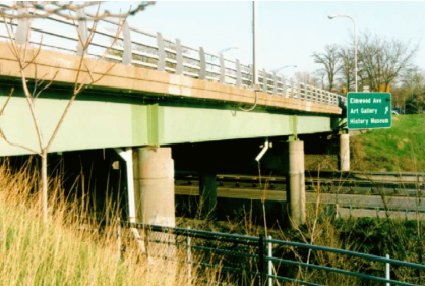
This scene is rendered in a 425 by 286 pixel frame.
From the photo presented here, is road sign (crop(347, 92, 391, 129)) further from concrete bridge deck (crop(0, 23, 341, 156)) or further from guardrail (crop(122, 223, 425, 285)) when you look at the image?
guardrail (crop(122, 223, 425, 285))

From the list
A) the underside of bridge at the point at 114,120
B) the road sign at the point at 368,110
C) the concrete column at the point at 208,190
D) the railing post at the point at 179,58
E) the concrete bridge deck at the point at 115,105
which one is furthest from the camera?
the concrete column at the point at 208,190

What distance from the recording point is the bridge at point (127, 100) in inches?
275

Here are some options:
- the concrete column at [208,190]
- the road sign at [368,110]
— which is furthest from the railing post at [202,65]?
the concrete column at [208,190]

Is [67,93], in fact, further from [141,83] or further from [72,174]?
[72,174]

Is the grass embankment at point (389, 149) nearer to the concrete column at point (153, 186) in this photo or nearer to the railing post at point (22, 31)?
the concrete column at point (153, 186)

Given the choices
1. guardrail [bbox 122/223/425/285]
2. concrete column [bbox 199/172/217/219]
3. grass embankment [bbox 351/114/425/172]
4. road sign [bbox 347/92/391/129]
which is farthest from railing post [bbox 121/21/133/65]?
grass embankment [bbox 351/114/425/172]

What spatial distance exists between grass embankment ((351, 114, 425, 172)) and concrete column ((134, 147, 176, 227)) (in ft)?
103

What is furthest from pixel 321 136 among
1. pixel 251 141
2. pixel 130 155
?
pixel 130 155

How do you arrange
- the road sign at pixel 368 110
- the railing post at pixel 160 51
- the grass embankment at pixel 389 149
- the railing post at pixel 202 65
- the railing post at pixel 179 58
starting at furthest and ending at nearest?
1. the grass embankment at pixel 389 149
2. the road sign at pixel 368 110
3. the railing post at pixel 202 65
4. the railing post at pixel 179 58
5. the railing post at pixel 160 51

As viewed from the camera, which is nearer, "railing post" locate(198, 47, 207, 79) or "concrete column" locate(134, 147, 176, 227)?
"concrete column" locate(134, 147, 176, 227)

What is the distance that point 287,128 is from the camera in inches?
887

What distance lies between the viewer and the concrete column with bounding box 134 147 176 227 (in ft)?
34.9

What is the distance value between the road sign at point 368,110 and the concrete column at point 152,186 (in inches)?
493

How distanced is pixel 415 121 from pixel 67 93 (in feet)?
164
